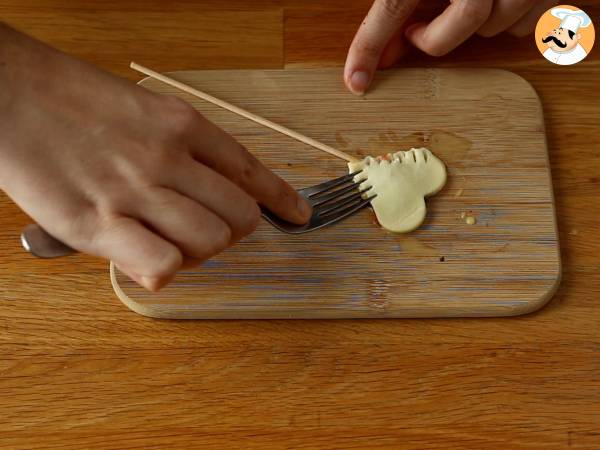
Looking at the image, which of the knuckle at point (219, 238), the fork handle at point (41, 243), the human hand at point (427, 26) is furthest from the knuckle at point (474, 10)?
the fork handle at point (41, 243)

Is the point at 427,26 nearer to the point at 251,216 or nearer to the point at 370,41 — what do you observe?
the point at 370,41

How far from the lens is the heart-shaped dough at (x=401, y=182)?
3.13 feet

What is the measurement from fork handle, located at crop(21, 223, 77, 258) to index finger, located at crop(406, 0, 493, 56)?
2.00 ft

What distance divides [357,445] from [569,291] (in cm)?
35

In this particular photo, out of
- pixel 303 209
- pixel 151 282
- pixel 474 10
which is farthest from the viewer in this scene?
pixel 474 10

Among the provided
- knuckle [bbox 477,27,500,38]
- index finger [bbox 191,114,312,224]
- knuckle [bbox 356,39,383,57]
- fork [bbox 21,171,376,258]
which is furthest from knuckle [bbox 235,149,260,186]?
knuckle [bbox 477,27,500,38]

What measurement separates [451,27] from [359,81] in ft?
0.50

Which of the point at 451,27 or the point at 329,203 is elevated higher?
the point at 451,27

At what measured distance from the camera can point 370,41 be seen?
3.43 feet

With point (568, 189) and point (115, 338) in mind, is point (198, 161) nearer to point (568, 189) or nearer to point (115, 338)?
point (115, 338)

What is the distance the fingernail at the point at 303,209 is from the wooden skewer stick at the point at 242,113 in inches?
4.8

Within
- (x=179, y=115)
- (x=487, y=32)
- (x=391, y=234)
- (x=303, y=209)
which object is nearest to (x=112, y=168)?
(x=179, y=115)

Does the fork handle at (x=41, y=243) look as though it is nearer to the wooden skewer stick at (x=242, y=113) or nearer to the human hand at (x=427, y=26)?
the wooden skewer stick at (x=242, y=113)

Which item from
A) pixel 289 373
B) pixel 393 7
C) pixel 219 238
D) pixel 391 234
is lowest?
pixel 289 373
